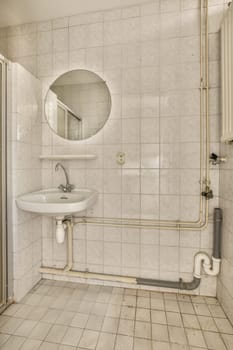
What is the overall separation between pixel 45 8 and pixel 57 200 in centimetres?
170

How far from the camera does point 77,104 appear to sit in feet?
5.90

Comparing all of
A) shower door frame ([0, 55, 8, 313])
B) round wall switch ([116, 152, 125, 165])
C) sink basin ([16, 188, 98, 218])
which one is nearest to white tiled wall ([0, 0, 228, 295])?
round wall switch ([116, 152, 125, 165])

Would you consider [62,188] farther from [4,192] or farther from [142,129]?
[142,129]

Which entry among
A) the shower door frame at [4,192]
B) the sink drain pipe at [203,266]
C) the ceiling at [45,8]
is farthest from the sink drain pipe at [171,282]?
the ceiling at [45,8]

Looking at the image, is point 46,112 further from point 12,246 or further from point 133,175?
point 12,246

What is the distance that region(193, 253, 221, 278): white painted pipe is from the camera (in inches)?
61.0

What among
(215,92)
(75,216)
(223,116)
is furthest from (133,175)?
(215,92)

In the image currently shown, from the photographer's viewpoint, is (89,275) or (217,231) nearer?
(217,231)

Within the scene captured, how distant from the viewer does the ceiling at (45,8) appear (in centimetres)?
165

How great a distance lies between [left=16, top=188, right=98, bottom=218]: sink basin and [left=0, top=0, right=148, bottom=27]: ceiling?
1611mm

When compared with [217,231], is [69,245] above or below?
below

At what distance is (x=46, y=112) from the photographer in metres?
1.87

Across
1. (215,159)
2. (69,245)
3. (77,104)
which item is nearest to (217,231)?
(215,159)

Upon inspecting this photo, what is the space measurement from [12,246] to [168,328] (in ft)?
4.22
